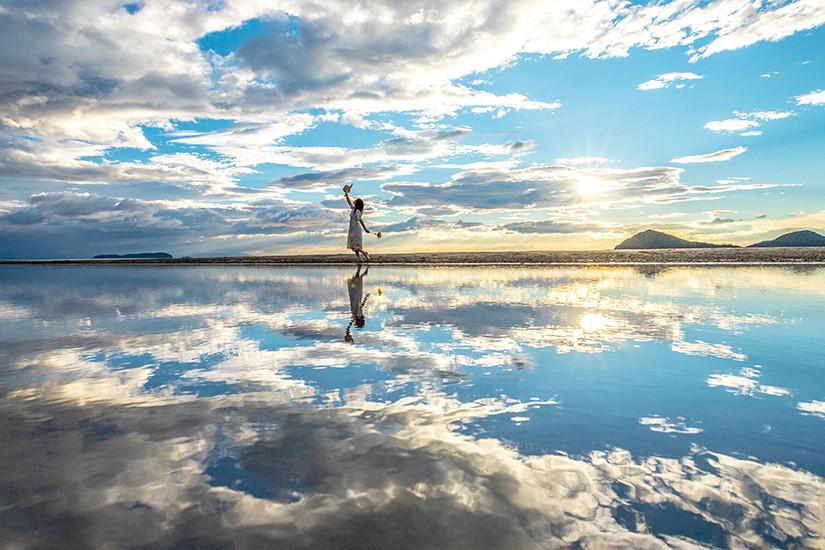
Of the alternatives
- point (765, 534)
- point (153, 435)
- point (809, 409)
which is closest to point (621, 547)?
point (765, 534)

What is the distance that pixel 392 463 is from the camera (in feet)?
12.0

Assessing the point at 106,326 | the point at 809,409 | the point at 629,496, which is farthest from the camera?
the point at 106,326

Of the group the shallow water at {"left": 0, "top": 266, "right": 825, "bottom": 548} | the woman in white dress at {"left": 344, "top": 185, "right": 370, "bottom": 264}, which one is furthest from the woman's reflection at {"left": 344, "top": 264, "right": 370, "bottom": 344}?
the woman in white dress at {"left": 344, "top": 185, "right": 370, "bottom": 264}

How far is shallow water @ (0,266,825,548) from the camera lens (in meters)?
2.87

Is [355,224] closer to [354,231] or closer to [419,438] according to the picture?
[354,231]

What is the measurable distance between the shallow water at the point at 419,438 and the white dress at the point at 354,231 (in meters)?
15.9

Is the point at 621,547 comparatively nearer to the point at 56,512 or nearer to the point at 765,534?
the point at 765,534

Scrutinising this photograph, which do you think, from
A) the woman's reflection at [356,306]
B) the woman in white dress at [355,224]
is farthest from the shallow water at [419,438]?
the woman in white dress at [355,224]

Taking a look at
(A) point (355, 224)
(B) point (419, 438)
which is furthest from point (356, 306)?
(A) point (355, 224)

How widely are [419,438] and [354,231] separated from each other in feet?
72.9

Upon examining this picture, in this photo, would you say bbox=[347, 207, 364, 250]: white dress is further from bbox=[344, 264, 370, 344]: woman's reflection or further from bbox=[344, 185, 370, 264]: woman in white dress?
bbox=[344, 264, 370, 344]: woman's reflection

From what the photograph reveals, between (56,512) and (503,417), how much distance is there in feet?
10.7

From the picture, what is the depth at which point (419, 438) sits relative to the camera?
4098 mm

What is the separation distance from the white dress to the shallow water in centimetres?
1593
